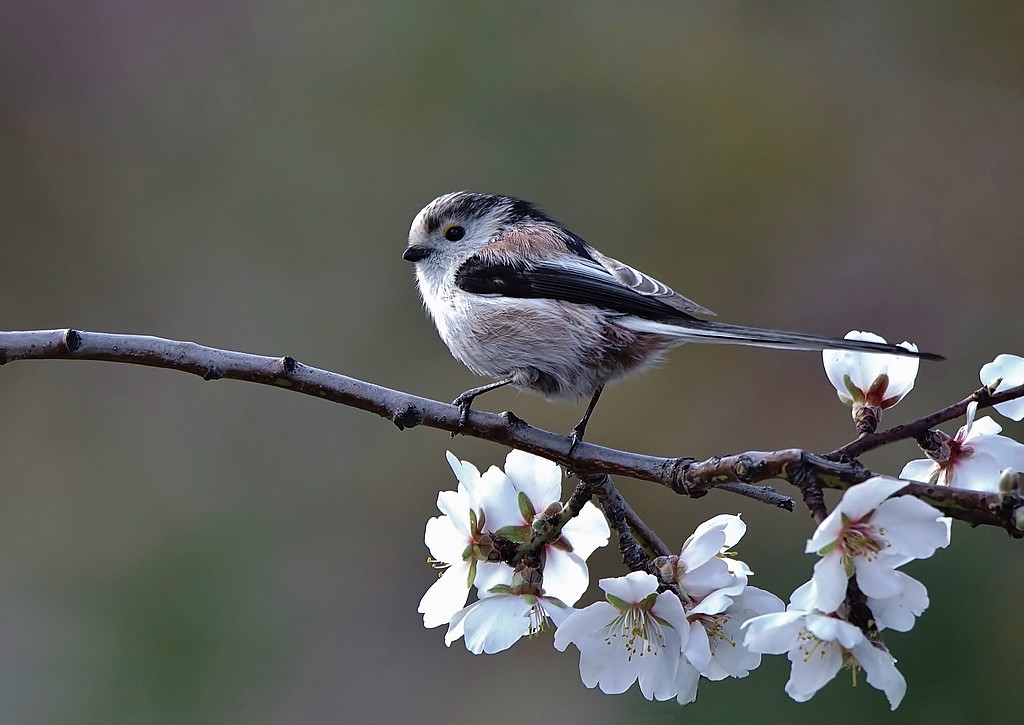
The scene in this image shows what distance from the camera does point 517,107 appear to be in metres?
4.29

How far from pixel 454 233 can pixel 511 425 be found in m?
0.91

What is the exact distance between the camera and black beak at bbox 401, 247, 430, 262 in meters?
2.15

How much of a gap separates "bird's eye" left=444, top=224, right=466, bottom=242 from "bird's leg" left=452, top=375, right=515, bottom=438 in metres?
0.46

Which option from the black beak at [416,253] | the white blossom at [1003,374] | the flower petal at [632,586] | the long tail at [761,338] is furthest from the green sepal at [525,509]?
the black beak at [416,253]

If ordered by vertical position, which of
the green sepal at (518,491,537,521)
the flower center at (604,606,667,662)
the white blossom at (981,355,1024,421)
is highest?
the white blossom at (981,355,1024,421)

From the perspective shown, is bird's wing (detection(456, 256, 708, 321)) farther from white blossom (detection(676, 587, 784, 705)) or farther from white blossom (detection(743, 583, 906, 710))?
white blossom (detection(743, 583, 906, 710))

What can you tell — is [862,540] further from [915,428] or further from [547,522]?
[547,522]

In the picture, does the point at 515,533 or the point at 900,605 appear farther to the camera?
the point at 515,533

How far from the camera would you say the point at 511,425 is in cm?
136

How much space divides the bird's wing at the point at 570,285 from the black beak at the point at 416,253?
0.50 feet

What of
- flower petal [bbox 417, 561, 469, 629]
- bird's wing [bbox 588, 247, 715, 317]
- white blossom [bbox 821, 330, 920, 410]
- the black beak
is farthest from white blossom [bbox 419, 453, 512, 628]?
the black beak

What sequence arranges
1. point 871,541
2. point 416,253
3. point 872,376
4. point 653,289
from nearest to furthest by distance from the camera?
1. point 871,541
2. point 872,376
3. point 653,289
4. point 416,253

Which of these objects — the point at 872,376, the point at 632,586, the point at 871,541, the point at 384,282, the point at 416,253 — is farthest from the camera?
the point at 384,282

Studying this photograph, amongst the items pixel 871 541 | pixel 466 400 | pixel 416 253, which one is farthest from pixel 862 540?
pixel 416 253
